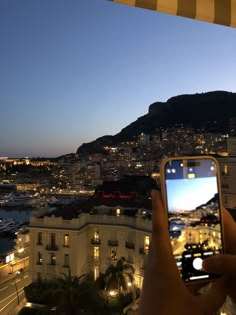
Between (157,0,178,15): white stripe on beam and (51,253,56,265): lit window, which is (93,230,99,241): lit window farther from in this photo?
(157,0,178,15): white stripe on beam

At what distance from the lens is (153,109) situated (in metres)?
83.8

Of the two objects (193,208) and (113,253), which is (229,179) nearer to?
(113,253)

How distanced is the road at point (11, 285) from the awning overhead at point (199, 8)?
1040 cm

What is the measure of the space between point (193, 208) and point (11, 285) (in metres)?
13.1

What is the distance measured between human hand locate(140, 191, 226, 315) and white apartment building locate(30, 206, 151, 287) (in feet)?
30.6

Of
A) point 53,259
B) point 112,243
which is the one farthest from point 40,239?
point 112,243

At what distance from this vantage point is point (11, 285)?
12.7 metres

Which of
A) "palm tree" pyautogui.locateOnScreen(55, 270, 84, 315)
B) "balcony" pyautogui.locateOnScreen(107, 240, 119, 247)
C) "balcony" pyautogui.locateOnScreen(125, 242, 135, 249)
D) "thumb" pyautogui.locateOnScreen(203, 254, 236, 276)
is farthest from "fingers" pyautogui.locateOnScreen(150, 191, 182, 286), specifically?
"balcony" pyautogui.locateOnScreen(107, 240, 119, 247)


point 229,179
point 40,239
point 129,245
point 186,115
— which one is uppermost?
point 186,115

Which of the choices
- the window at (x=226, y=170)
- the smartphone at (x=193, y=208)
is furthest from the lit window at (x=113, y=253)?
the smartphone at (x=193, y=208)

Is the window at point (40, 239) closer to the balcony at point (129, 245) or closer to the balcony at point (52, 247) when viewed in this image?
the balcony at point (52, 247)

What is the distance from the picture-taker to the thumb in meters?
0.78

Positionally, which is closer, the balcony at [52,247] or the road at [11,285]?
the balcony at [52,247]

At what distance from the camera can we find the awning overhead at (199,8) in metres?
1.57
